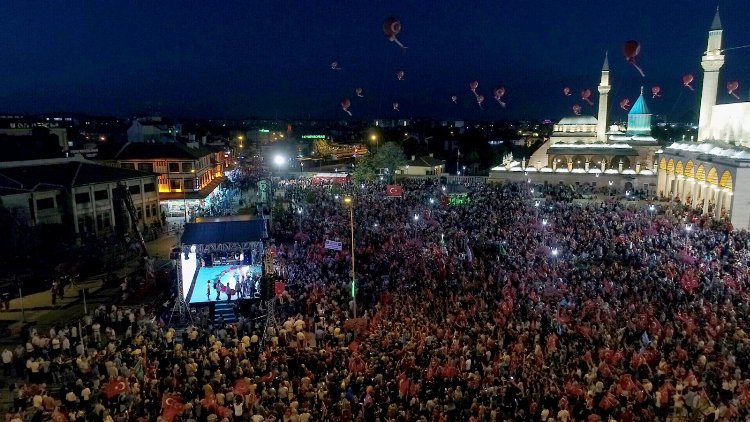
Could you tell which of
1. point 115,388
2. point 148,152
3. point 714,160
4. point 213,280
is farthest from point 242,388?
point 148,152

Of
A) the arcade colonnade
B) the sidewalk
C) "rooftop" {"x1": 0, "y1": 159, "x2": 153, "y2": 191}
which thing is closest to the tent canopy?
the sidewalk

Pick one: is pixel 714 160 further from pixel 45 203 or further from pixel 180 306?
pixel 45 203

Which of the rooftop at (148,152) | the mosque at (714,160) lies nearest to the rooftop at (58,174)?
the rooftop at (148,152)

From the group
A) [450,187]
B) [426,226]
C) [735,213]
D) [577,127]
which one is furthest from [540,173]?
[426,226]

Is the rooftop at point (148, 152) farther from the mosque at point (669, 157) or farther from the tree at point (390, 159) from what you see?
the mosque at point (669, 157)

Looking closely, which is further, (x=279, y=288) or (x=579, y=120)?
(x=579, y=120)

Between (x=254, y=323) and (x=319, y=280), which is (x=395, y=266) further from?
(x=254, y=323)

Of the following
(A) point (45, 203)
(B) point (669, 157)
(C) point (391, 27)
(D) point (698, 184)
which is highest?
(C) point (391, 27)
